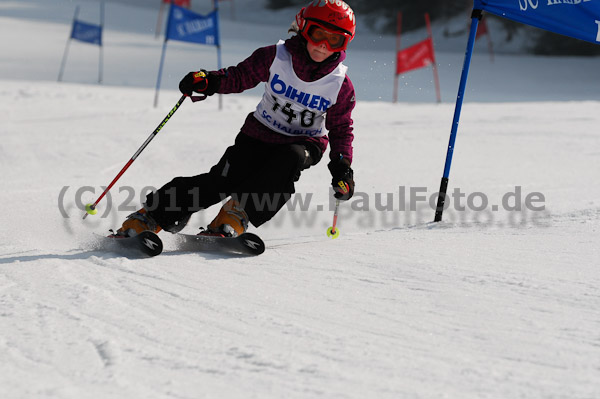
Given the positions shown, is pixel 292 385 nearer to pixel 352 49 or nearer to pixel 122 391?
pixel 122 391

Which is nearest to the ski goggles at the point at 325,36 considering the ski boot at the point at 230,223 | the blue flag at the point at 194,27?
the ski boot at the point at 230,223

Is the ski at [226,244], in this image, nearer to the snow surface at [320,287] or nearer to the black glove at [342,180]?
the snow surface at [320,287]

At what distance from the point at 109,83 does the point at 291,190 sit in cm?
996

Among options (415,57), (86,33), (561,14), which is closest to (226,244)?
(561,14)

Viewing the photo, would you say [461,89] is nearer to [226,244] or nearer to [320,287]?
[226,244]

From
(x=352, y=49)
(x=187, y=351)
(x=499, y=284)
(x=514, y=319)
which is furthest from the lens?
(x=352, y=49)

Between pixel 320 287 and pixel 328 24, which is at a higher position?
pixel 328 24

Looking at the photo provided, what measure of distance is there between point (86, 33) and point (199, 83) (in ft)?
36.4

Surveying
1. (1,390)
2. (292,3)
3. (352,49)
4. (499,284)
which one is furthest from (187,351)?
(292,3)

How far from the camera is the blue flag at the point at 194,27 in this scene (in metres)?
9.98

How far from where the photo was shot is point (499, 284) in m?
2.67

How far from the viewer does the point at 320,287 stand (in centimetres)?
270

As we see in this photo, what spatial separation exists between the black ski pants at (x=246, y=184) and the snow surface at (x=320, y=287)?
0.19m

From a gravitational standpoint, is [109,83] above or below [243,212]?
above
